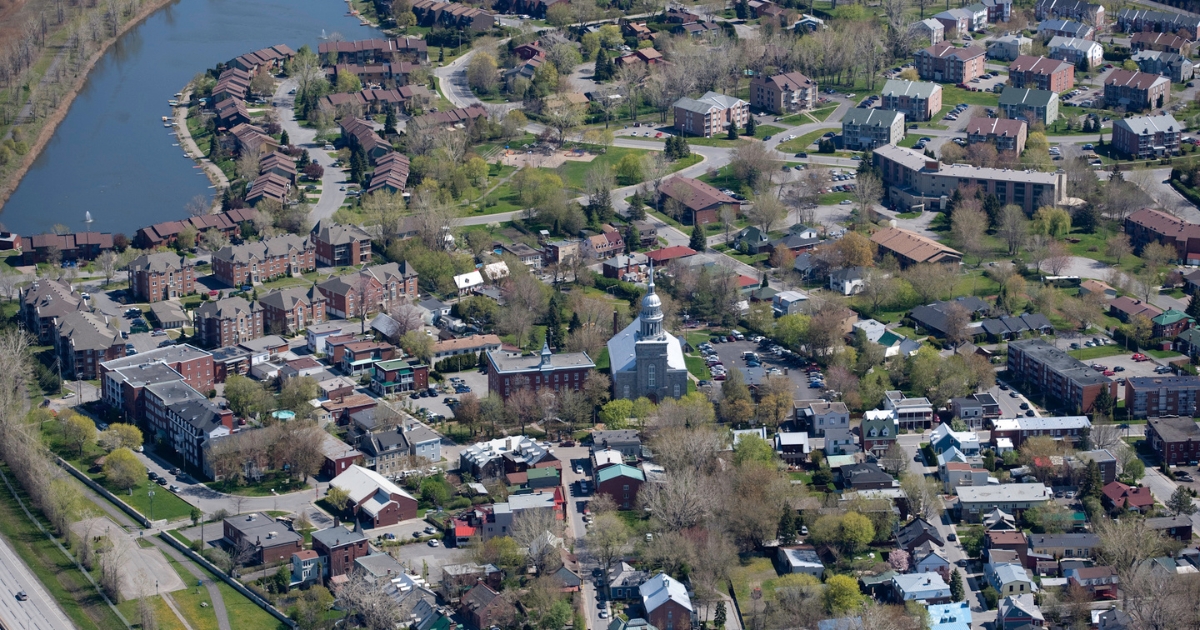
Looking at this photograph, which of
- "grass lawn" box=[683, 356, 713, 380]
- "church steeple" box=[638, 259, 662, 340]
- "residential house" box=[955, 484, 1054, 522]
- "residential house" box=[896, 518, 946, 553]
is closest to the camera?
"residential house" box=[896, 518, 946, 553]

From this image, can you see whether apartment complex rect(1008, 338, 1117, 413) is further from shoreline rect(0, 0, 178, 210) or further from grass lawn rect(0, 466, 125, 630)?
shoreline rect(0, 0, 178, 210)

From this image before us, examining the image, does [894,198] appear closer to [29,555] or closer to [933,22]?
[933,22]

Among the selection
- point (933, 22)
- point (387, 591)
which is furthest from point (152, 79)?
point (387, 591)

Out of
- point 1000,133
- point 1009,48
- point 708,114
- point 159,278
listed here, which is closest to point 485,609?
point 159,278

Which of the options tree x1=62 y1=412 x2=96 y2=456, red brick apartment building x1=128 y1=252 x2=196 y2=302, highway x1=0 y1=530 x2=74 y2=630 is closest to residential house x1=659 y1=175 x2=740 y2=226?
red brick apartment building x1=128 y1=252 x2=196 y2=302

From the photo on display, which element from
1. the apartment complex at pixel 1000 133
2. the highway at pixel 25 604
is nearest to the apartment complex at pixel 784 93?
the apartment complex at pixel 1000 133

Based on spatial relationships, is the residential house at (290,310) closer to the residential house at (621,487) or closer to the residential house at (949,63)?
the residential house at (621,487)

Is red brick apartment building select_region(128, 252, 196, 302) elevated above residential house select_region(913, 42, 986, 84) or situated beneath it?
situated beneath
